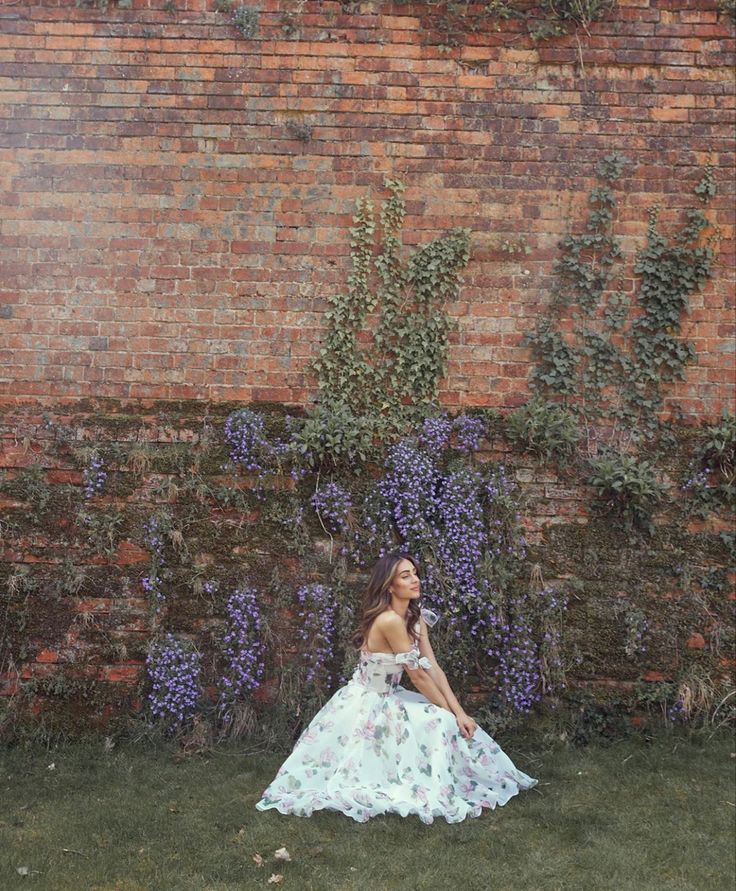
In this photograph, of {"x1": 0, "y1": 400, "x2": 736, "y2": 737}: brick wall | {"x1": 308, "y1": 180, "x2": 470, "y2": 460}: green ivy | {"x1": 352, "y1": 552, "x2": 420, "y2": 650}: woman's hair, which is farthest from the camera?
{"x1": 308, "y1": 180, "x2": 470, "y2": 460}: green ivy

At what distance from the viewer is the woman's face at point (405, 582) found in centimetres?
413

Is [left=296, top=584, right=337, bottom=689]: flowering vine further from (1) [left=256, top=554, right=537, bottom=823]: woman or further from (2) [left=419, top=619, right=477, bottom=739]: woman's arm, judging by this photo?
(2) [left=419, top=619, right=477, bottom=739]: woman's arm

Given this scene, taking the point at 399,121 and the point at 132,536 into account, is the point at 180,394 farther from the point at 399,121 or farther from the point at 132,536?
the point at 399,121

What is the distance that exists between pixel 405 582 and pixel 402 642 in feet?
0.99

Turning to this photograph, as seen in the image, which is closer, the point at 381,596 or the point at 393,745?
the point at 393,745

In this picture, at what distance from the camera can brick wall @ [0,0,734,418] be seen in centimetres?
506

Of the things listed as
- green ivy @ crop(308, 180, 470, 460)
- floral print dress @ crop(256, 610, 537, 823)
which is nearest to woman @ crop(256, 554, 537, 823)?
floral print dress @ crop(256, 610, 537, 823)

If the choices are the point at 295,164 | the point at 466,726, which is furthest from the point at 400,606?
the point at 295,164

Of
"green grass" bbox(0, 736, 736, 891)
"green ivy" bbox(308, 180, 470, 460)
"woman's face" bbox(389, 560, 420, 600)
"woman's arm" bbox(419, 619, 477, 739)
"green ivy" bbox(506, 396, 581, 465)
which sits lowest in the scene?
"green grass" bbox(0, 736, 736, 891)

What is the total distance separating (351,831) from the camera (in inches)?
145

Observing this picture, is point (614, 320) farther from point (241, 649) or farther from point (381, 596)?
point (241, 649)

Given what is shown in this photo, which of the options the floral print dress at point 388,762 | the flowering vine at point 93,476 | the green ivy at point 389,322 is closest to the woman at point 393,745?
the floral print dress at point 388,762

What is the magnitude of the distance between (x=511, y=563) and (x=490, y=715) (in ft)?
2.99

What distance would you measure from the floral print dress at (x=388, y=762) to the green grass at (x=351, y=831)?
8cm
